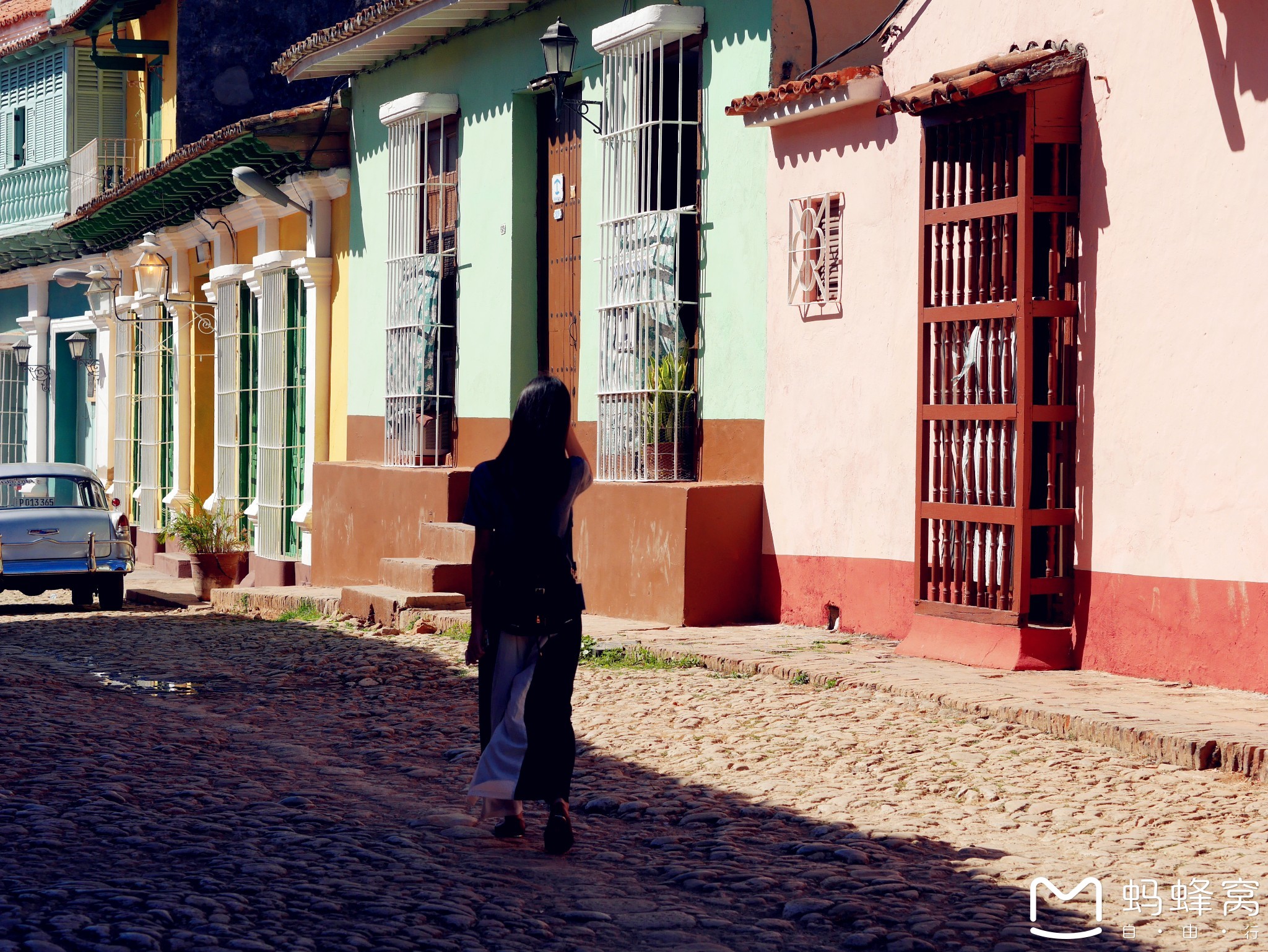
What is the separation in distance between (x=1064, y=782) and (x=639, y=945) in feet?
8.79

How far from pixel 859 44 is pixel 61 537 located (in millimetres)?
9756

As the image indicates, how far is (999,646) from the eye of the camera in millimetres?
9289

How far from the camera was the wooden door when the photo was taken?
46.9ft

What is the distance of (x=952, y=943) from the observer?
4.88m

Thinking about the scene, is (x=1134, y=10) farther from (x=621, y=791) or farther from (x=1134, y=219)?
(x=621, y=791)

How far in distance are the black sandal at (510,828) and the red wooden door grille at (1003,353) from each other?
3.84 m

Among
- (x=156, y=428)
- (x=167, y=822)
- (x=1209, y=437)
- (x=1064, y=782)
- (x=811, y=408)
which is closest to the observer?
(x=167, y=822)

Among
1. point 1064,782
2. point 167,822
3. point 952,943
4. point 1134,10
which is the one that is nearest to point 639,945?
point 952,943

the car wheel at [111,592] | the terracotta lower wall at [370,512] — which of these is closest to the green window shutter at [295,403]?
the terracotta lower wall at [370,512]

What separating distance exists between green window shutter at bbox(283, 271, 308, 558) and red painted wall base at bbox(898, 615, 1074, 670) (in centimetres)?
1079

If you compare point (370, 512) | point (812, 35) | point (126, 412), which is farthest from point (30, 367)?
point (812, 35)

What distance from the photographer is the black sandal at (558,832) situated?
19.4ft

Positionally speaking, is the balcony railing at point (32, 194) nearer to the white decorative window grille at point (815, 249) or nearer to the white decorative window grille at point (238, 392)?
the white decorative window grille at point (238, 392)

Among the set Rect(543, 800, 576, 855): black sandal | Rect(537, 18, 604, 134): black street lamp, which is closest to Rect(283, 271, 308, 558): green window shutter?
Rect(537, 18, 604, 134): black street lamp
